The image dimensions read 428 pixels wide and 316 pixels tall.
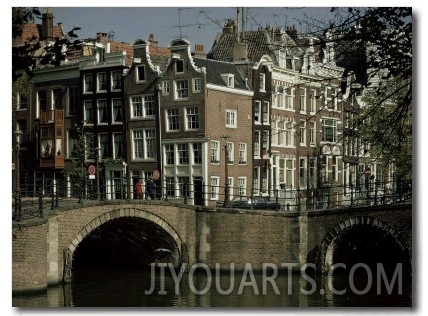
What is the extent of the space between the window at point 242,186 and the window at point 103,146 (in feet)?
6.12

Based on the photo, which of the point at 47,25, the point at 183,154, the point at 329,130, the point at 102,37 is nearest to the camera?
the point at 47,25

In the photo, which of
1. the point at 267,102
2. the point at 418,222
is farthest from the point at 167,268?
the point at 418,222

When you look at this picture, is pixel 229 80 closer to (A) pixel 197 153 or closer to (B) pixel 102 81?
(A) pixel 197 153

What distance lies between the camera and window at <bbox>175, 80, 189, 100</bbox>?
40.8 feet

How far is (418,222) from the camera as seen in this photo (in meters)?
10.6

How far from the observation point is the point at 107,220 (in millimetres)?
15125

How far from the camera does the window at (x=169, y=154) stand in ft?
40.4

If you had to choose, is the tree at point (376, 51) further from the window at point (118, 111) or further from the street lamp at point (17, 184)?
the street lamp at point (17, 184)

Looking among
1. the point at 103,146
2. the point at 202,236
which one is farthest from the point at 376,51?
the point at 202,236

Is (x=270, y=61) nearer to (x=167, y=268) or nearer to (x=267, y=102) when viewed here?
(x=267, y=102)

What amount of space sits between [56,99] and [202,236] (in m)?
5.02

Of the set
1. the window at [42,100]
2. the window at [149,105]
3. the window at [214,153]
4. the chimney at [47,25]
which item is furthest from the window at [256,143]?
the chimney at [47,25]

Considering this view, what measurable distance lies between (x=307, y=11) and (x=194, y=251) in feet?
20.8

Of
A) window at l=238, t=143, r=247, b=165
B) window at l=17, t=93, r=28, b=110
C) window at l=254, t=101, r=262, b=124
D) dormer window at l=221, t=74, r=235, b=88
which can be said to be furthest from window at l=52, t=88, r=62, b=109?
window at l=254, t=101, r=262, b=124
